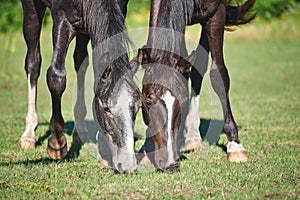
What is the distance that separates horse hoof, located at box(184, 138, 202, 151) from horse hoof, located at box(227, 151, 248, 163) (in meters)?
0.92

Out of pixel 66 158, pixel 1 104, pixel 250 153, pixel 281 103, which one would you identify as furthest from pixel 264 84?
pixel 66 158

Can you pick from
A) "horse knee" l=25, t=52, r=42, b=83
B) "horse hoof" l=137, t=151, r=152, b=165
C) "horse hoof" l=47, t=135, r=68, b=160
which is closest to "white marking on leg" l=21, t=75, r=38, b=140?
"horse knee" l=25, t=52, r=42, b=83

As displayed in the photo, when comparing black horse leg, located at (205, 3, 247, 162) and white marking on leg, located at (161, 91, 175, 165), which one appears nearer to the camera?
white marking on leg, located at (161, 91, 175, 165)

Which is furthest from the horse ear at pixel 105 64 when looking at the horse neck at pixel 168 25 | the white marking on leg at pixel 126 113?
the horse neck at pixel 168 25

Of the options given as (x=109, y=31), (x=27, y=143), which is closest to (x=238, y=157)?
(x=109, y=31)

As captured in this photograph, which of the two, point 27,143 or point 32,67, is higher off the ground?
point 32,67

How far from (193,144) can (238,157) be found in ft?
3.53

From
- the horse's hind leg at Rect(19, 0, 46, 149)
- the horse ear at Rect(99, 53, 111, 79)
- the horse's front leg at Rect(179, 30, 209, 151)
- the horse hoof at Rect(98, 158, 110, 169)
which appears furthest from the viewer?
the horse's hind leg at Rect(19, 0, 46, 149)

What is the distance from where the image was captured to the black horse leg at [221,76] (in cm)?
685

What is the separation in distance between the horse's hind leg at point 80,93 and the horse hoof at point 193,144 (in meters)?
1.42

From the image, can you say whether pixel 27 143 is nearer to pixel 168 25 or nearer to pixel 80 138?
pixel 80 138

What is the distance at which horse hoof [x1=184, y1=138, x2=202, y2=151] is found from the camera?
7.68 m

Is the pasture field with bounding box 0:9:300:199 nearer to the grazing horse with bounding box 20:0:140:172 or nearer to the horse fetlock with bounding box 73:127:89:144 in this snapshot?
the horse fetlock with bounding box 73:127:89:144

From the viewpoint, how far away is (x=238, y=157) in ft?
22.1
